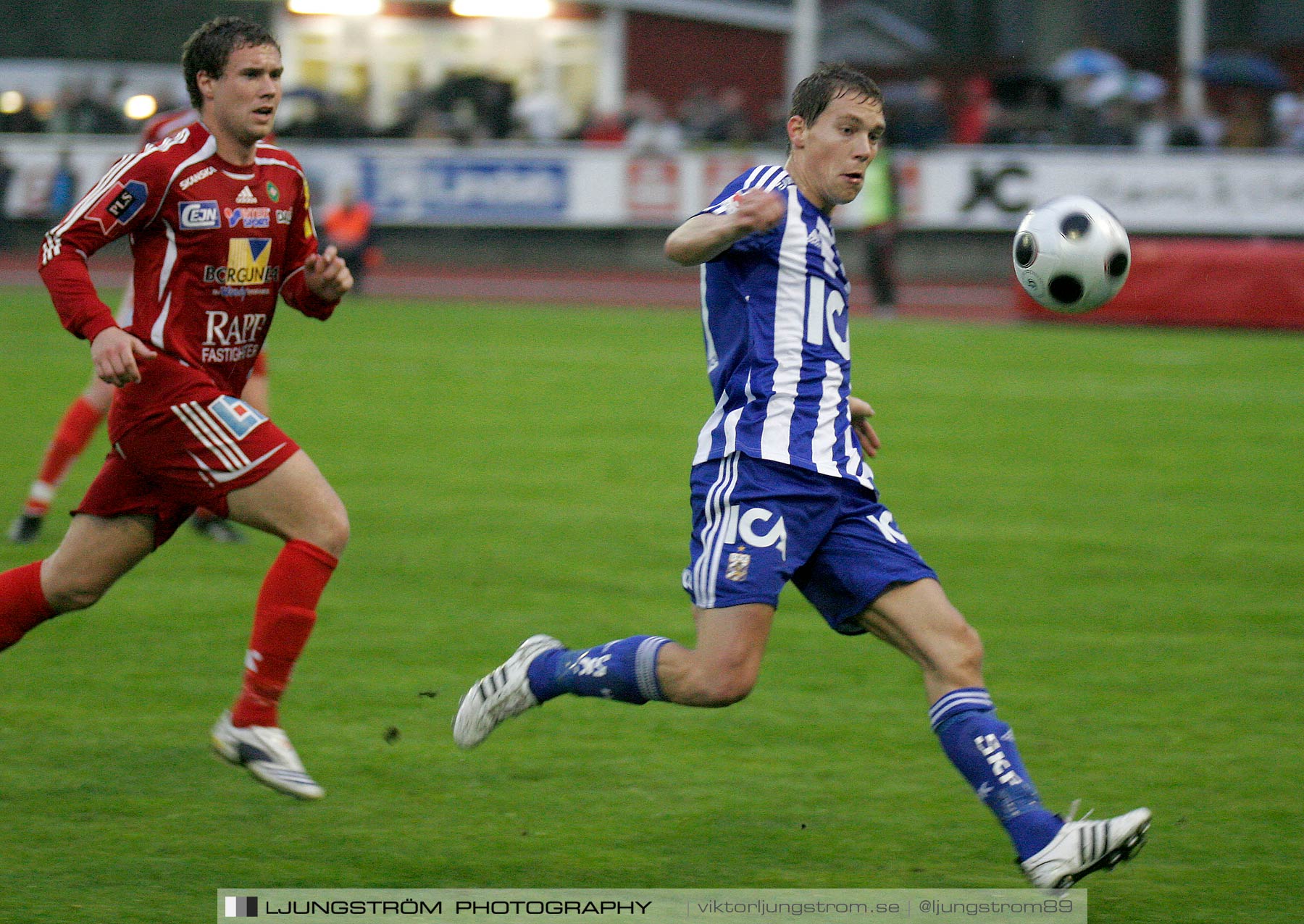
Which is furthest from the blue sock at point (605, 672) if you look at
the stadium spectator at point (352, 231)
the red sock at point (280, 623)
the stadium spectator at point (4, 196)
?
the stadium spectator at point (4, 196)

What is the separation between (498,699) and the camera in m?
4.70

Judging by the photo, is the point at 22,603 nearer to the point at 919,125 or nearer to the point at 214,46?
the point at 214,46

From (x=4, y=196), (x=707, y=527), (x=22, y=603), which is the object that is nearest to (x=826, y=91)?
(x=707, y=527)

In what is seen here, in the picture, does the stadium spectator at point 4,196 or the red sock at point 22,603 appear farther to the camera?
the stadium spectator at point 4,196


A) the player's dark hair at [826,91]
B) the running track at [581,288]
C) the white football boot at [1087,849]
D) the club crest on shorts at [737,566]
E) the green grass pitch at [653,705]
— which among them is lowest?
the running track at [581,288]

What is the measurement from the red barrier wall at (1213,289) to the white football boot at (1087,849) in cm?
1649

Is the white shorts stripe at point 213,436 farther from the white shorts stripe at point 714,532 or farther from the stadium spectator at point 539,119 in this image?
the stadium spectator at point 539,119

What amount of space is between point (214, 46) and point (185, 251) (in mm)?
558

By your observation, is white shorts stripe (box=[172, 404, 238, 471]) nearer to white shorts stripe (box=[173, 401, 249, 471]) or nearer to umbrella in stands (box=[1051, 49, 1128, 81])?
white shorts stripe (box=[173, 401, 249, 471])

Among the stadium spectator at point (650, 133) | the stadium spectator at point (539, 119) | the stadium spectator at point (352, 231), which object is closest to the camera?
the stadium spectator at point (352, 231)

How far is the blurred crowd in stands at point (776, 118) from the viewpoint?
26.4 m

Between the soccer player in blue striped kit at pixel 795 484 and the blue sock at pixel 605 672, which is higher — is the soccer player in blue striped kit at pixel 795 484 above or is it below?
above

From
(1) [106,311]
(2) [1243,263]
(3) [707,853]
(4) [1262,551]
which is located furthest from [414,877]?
(2) [1243,263]

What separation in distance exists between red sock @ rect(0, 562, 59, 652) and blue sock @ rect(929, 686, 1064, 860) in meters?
2.42
